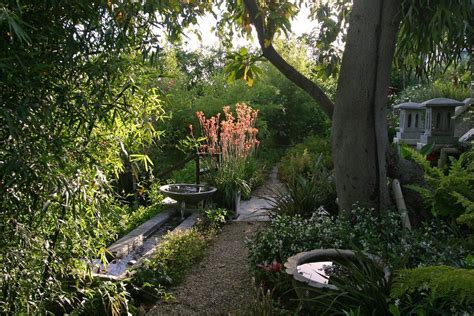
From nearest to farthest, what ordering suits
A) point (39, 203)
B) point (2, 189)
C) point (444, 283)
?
point (444, 283) < point (2, 189) < point (39, 203)

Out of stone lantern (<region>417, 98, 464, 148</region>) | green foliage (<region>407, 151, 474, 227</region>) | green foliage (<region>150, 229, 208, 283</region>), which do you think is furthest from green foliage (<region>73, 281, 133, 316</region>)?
stone lantern (<region>417, 98, 464, 148</region>)

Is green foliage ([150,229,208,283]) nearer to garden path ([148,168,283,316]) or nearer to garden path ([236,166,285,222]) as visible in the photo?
garden path ([148,168,283,316])

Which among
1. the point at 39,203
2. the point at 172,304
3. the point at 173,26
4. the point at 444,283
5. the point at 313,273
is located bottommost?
the point at 172,304

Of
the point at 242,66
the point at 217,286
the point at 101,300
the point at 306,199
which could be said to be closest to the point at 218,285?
the point at 217,286

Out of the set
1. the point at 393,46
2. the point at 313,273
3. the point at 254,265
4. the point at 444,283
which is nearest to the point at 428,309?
the point at 444,283

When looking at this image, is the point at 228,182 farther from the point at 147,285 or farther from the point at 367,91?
the point at 147,285

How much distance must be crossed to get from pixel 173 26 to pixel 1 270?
1.70m

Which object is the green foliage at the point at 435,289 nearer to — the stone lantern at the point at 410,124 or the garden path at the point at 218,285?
the garden path at the point at 218,285

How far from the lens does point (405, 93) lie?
1159 cm

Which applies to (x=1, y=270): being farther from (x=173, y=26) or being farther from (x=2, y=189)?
(x=173, y=26)

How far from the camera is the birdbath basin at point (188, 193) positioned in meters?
5.94

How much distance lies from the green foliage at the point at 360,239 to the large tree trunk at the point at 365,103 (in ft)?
0.79

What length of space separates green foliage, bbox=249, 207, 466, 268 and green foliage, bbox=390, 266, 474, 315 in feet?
1.95

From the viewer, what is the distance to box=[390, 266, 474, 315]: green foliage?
6.22 ft
